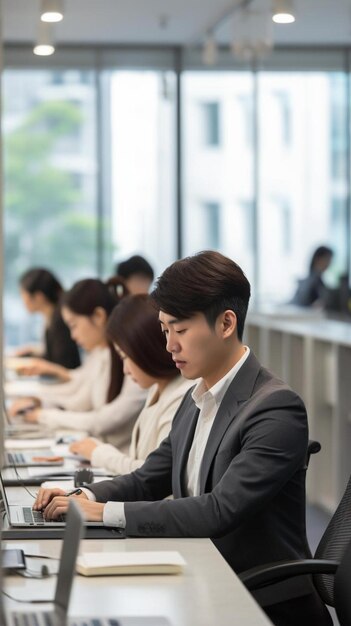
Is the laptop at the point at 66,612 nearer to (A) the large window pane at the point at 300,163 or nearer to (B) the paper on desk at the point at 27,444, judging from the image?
(B) the paper on desk at the point at 27,444

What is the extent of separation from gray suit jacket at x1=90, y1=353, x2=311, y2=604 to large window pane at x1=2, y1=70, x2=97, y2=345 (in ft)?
27.2

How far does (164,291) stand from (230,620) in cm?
95

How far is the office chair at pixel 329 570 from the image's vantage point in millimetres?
2463

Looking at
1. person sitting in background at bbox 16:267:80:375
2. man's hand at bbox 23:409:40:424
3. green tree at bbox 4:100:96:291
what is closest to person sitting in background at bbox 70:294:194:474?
man's hand at bbox 23:409:40:424

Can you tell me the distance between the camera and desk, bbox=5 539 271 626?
6.58 ft

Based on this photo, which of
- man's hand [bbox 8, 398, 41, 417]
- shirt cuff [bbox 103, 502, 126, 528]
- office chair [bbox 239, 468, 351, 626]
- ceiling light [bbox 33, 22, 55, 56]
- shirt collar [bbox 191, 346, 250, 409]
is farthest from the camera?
ceiling light [bbox 33, 22, 55, 56]

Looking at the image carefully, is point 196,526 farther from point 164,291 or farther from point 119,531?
point 164,291

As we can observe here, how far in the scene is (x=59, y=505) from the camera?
2.73 meters

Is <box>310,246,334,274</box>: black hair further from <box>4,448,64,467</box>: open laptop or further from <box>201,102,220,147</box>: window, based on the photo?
<box>4,448,64,467</box>: open laptop

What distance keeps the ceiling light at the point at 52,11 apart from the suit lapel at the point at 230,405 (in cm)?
452

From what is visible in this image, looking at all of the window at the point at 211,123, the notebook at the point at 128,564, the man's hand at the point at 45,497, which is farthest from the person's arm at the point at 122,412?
the window at the point at 211,123

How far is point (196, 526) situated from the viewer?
2598 millimetres

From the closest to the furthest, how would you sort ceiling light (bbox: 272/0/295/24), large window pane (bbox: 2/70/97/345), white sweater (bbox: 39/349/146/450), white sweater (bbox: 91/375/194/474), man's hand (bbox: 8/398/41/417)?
white sweater (bbox: 91/375/194/474), white sweater (bbox: 39/349/146/450), man's hand (bbox: 8/398/41/417), ceiling light (bbox: 272/0/295/24), large window pane (bbox: 2/70/97/345)

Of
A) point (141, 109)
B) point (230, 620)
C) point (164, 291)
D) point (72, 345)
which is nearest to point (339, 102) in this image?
point (141, 109)
